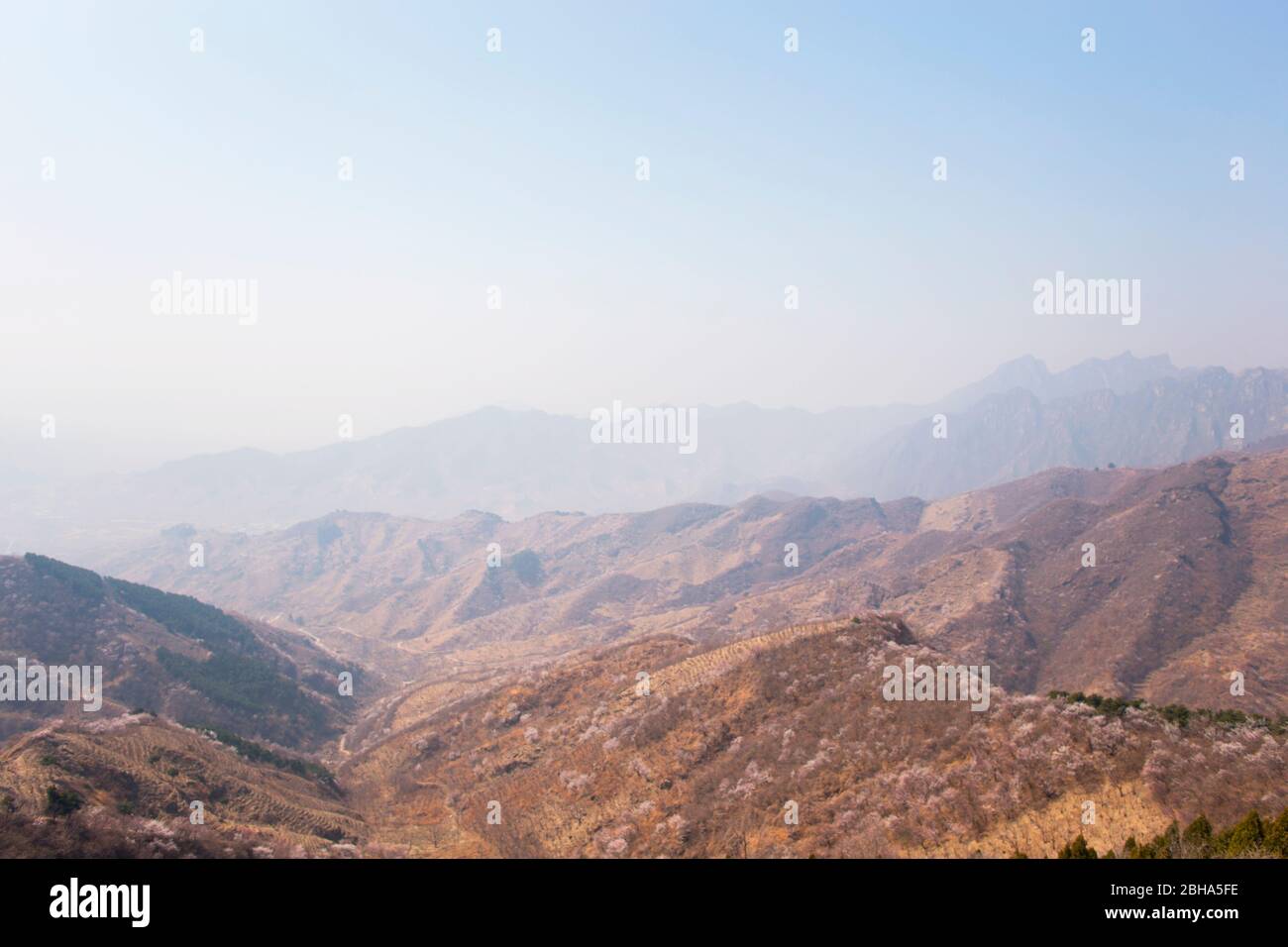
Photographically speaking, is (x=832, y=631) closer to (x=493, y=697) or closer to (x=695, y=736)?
(x=695, y=736)

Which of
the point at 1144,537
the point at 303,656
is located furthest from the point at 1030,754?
the point at 303,656

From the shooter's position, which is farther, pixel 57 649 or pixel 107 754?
pixel 57 649

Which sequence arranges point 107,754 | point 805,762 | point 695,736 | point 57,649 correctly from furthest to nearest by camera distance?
point 57,649 < point 695,736 < point 107,754 < point 805,762
